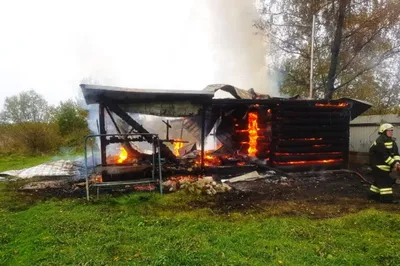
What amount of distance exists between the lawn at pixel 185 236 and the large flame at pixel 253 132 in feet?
17.9

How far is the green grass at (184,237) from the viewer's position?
3971mm

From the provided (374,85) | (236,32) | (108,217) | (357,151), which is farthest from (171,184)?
(236,32)

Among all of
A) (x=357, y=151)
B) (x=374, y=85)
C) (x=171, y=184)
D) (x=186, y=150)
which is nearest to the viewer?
(x=171, y=184)

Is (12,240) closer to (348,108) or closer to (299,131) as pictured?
(299,131)

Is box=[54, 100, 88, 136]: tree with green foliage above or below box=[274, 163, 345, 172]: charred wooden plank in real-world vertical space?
above

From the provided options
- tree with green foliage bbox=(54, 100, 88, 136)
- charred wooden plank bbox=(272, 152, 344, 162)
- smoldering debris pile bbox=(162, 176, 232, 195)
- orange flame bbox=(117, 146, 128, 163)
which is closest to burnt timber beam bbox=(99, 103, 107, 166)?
orange flame bbox=(117, 146, 128, 163)

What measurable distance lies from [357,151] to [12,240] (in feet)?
42.6

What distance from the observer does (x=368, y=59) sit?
13.3m

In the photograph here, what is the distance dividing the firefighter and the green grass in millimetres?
1191

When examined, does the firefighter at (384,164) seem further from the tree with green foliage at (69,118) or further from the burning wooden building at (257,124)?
the tree with green foliage at (69,118)

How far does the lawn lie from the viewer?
3975mm

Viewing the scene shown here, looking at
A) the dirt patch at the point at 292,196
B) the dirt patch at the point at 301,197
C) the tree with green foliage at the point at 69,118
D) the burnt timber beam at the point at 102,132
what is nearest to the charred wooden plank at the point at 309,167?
the dirt patch at the point at 292,196

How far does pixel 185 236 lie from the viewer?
4699 mm

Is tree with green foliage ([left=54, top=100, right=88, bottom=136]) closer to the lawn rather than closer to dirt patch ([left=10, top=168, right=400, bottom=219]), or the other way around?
dirt patch ([left=10, top=168, right=400, bottom=219])
